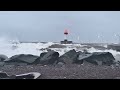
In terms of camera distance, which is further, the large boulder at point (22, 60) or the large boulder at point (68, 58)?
the large boulder at point (68, 58)

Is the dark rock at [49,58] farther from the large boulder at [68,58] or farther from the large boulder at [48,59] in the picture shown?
the large boulder at [68,58]

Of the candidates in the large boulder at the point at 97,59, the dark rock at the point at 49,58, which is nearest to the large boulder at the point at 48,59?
the dark rock at the point at 49,58

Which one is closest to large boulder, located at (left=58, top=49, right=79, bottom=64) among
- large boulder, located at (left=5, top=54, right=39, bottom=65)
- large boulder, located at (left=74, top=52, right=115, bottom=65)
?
large boulder, located at (left=74, top=52, right=115, bottom=65)

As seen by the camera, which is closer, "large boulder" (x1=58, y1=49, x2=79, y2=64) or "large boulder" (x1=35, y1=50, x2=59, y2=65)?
"large boulder" (x1=35, y1=50, x2=59, y2=65)

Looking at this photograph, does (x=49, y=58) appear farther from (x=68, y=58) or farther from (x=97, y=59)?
(x=97, y=59)

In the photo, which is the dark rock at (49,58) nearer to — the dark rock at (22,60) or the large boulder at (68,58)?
the large boulder at (68,58)

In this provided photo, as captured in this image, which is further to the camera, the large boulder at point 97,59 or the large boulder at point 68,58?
the large boulder at point 68,58

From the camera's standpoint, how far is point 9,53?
48.7 ft

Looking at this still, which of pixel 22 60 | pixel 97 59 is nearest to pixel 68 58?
pixel 97 59

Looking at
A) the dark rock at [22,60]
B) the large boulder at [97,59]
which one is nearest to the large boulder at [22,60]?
the dark rock at [22,60]

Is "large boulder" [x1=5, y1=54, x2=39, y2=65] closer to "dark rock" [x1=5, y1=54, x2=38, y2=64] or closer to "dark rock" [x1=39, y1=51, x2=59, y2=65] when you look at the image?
"dark rock" [x1=5, y1=54, x2=38, y2=64]
